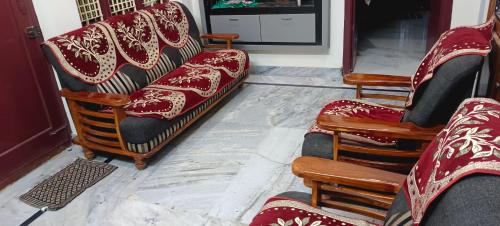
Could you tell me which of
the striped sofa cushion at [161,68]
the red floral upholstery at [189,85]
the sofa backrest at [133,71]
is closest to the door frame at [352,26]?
the red floral upholstery at [189,85]

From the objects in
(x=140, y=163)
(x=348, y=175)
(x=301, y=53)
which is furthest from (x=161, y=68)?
(x=348, y=175)

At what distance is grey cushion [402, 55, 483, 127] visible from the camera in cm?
138

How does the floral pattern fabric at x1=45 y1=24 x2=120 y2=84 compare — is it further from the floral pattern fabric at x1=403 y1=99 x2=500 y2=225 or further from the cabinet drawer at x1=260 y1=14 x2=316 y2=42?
the floral pattern fabric at x1=403 y1=99 x2=500 y2=225

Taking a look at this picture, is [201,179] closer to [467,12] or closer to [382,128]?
[382,128]

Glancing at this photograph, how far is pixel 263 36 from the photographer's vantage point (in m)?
4.03

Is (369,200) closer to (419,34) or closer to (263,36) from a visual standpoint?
(263,36)

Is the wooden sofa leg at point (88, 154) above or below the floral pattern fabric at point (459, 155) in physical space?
below

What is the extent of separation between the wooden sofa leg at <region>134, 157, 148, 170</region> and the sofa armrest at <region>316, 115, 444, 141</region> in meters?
1.34

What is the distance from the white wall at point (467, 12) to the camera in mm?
3312

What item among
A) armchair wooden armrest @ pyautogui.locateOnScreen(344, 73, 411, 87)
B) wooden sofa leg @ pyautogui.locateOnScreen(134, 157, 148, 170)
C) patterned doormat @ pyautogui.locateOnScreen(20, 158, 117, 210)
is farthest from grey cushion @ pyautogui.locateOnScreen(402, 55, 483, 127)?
patterned doormat @ pyautogui.locateOnScreen(20, 158, 117, 210)

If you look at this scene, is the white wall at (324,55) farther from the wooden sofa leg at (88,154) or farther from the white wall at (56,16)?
the wooden sofa leg at (88,154)

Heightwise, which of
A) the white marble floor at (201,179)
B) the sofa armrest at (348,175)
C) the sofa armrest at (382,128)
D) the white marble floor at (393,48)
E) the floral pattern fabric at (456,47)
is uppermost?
the floral pattern fabric at (456,47)

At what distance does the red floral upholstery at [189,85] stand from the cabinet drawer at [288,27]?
1.83ft

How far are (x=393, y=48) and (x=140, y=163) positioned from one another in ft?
11.3
